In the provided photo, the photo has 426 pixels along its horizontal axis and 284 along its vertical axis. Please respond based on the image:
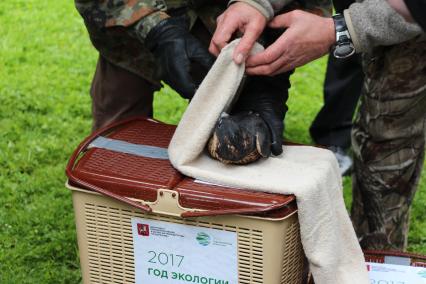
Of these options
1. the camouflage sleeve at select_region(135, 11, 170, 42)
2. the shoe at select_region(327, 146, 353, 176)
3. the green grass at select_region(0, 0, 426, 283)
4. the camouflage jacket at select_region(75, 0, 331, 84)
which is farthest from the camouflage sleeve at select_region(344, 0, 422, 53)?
the shoe at select_region(327, 146, 353, 176)

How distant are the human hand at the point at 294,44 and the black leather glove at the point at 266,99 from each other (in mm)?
103

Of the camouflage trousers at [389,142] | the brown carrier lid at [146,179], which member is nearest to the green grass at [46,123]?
the camouflage trousers at [389,142]

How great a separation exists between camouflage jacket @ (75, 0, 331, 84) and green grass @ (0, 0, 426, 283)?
920 mm

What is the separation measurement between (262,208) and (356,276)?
1.37 feet

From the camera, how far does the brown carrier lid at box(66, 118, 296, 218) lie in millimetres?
2020

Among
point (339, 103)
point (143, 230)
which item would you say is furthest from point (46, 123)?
point (143, 230)

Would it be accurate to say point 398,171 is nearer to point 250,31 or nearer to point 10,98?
point 250,31

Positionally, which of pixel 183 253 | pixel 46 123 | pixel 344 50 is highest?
pixel 344 50

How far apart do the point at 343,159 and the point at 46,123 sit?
1.71 meters

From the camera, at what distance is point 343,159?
426 centimetres

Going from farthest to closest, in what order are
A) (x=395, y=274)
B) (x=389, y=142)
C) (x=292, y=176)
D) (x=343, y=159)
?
(x=343, y=159) < (x=389, y=142) < (x=395, y=274) < (x=292, y=176)

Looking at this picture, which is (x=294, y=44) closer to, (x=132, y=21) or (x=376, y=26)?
(x=376, y=26)

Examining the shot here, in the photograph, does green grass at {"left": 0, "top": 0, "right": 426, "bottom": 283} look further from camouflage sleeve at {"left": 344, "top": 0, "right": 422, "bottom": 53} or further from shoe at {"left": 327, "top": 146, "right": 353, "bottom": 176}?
camouflage sleeve at {"left": 344, "top": 0, "right": 422, "bottom": 53}

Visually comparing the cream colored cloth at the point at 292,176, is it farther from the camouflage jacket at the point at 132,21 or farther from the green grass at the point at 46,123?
the green grass at the point at 46,123
